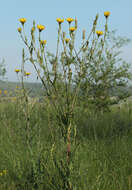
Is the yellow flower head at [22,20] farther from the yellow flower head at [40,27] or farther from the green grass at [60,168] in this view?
the green grass at [60,168]

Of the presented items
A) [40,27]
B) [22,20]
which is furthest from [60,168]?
[22,20]

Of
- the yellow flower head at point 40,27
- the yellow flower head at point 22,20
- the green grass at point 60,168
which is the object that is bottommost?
the green grass at point 60,168

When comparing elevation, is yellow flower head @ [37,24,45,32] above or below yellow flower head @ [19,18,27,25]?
below

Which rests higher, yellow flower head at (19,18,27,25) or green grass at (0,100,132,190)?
yellow flower head at (19,18,27,25)

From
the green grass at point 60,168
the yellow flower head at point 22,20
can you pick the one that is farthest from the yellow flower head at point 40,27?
the green grass at point 60,168

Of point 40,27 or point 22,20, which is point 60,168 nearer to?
point 40,27

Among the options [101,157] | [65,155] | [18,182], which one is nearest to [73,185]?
[65,155]

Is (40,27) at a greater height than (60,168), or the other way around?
(40,27)

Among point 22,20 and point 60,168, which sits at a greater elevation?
point 22,20

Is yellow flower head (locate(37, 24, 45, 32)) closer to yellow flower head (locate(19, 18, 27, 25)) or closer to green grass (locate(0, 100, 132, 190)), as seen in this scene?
yellow flower head (locate(19, 18, 27, 25))

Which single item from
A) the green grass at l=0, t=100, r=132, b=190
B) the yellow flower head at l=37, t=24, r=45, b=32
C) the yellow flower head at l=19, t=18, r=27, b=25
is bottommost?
the green grass at l=0, t=100, r=132, b=190

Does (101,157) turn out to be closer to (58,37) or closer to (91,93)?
(58,37)

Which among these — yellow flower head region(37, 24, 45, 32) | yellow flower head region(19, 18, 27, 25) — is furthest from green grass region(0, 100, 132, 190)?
yellow flower head region(19, 18, 27, 25)

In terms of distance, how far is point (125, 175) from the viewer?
2.32 meters
